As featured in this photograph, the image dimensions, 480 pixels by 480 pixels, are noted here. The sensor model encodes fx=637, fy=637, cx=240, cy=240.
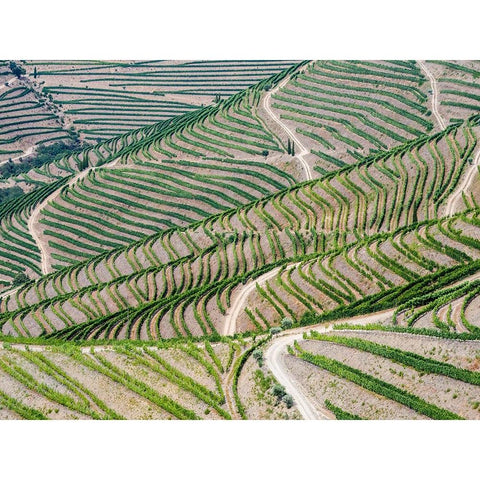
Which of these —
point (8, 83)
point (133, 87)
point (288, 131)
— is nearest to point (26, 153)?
point (8, 83)

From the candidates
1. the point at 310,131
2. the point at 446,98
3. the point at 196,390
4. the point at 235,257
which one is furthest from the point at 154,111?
the point at 196,390

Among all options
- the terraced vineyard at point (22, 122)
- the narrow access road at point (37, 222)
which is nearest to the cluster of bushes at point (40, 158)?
the terraced vineyard at point (22, 122)

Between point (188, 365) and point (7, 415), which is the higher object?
point (7, 415)

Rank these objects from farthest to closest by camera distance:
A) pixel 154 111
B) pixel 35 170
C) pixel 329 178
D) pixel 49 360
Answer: pixel 154 111 → pixel 35 170 → pixel 329 178 → pixel 49 360

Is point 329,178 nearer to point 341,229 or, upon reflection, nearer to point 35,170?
point 341,229

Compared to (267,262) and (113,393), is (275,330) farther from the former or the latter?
(267,262)

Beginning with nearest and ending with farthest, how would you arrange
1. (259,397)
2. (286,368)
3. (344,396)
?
(344,396) < (259,397) < (286,368)
